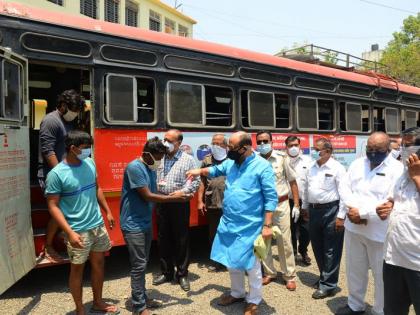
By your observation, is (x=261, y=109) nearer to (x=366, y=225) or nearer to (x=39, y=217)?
(x=366, y=225)

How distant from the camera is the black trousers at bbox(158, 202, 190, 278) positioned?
5113mm

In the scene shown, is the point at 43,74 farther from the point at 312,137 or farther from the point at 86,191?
the point at 312,137

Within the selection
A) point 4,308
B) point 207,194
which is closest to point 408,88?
point 207,194

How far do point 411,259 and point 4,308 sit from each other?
392cm

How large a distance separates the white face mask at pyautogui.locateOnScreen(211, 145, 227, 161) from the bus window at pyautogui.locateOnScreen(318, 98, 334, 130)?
2905 mm

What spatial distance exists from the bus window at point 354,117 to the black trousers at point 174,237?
4386mm

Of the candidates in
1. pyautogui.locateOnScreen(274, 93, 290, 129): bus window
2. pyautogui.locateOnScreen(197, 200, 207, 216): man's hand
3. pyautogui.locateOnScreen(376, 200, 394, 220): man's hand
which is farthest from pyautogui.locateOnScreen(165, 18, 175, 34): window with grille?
pyautogui.locateOnScreen(376, 200, 394, 220): man's hand

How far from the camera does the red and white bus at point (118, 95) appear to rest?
13.6 feet

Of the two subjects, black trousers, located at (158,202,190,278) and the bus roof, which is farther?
black trousers, located at (158,202,190,278)

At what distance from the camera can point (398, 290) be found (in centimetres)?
316

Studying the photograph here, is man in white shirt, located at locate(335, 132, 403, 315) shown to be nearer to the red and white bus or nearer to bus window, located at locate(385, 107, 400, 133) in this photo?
the red and white bus

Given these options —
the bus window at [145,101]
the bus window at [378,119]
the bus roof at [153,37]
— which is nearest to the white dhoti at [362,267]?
the bus window at [145,101]

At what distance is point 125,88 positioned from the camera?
513 centimetres

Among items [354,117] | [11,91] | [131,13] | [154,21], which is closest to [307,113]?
[354,117]
